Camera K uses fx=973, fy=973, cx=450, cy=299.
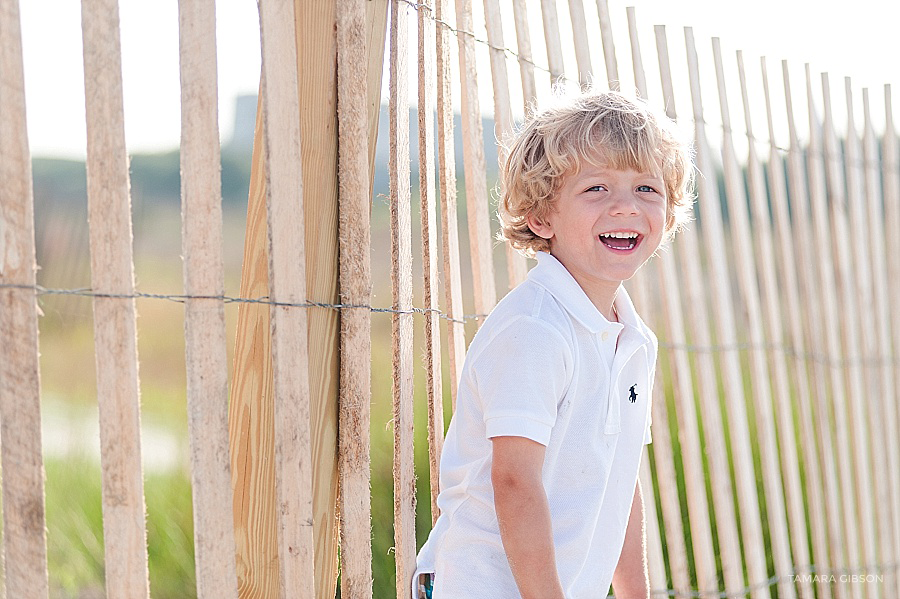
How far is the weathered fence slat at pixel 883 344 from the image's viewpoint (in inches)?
141

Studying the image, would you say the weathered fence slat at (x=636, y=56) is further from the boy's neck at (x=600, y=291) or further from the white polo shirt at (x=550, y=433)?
the white polo shirt at (x=550, y=433)

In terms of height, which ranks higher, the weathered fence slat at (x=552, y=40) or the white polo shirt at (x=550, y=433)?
the weathered fence slat at (x=552, y=40)

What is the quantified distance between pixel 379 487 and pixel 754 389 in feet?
5.92

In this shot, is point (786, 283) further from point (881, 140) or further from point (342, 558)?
point (342, 558)

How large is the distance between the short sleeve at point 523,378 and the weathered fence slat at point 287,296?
330 millimetres

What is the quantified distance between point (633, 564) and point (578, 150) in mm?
841

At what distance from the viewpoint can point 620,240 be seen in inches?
65.2

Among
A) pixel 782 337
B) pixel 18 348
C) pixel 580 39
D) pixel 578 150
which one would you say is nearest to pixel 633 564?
pixel 578 150

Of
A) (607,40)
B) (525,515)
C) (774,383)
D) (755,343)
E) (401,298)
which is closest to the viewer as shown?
(525,515)

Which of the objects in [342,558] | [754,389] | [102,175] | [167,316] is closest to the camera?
[102,175]

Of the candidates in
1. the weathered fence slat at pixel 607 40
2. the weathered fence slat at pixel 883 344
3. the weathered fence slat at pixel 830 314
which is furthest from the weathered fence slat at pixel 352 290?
the weathered fence slat at pixel 883 344

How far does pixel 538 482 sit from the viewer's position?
142cm

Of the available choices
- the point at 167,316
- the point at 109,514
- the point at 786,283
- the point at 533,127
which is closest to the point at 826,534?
the point at 786,283

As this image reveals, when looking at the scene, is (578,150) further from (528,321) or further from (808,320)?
(808,320)
